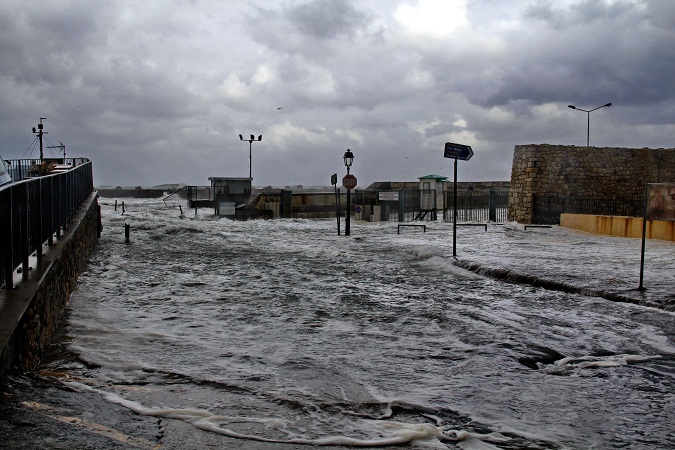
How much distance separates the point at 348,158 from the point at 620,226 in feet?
31.7

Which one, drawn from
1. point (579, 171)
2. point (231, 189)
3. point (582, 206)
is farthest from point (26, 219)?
point (231, 189)

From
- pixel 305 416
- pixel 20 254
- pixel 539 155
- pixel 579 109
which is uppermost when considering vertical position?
pixel 579 109

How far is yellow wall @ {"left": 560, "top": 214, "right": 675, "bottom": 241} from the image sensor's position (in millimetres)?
18562

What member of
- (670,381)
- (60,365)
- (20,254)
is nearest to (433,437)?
(670,381)

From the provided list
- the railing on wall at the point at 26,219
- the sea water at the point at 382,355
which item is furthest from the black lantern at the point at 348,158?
the railing on wall at the point at 26,219

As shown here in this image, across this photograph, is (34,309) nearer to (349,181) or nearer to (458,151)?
(458,151)

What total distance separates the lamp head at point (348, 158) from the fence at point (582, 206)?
32.2ft

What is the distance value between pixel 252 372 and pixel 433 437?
7.06ft

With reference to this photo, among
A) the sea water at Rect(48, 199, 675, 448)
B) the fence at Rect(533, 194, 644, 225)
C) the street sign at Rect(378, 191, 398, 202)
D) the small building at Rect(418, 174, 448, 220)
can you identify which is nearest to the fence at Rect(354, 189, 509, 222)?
the small building at Rect(418, 174, 448, 220)

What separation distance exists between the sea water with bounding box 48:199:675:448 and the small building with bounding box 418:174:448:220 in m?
21.1

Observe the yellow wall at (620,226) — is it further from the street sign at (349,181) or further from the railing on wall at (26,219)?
the railing on wall at (26,219)

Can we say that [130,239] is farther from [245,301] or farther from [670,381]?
[670,381]

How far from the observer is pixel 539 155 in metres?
28.3

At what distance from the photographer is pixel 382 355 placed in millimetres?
6551
